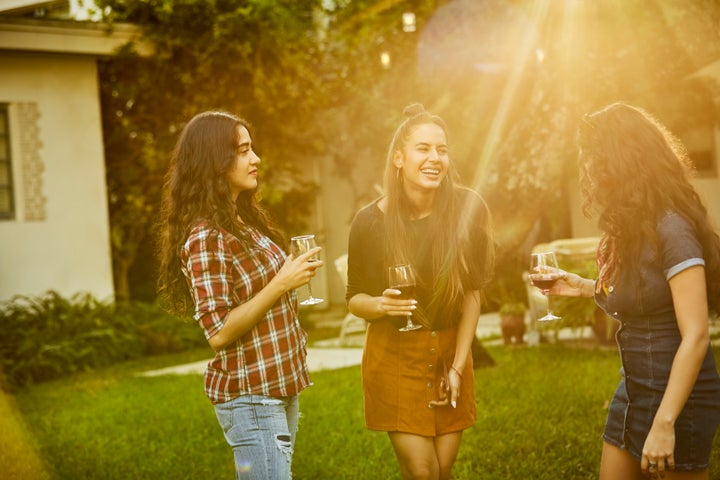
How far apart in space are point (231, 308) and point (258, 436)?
46 cm

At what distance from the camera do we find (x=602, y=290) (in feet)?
10.7

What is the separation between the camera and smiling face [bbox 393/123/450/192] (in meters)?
3.77

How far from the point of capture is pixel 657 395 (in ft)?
9.69

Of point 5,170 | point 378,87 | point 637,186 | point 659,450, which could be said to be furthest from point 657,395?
point 378,87

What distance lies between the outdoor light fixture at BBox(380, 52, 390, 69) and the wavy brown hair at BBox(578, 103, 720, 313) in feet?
37.3

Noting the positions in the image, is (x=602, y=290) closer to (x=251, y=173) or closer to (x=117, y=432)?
(x=251, y=173)

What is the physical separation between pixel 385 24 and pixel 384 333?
1188cm

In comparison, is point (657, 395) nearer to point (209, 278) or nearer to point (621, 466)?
point (621, 466)

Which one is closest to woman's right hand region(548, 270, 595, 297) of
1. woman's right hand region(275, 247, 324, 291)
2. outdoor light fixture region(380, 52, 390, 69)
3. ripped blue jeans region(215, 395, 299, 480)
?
woman's right hand region(275, 247, 324, 291)

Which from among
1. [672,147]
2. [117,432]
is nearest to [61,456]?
[117,432]

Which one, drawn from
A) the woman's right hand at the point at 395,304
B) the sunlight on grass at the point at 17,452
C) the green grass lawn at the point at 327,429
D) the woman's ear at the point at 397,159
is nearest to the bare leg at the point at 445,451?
the woman's right hand at the point at 395,304

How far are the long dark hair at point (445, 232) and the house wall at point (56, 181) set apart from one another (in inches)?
400

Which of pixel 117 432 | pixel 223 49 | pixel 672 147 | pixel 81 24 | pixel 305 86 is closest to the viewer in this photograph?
pixel 672 147

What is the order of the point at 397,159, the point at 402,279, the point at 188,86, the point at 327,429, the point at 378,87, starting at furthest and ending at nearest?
the point at 378,87 < the point at 188,86 < the point at 327,429 < the point at 397,159 < the point at 402,279
